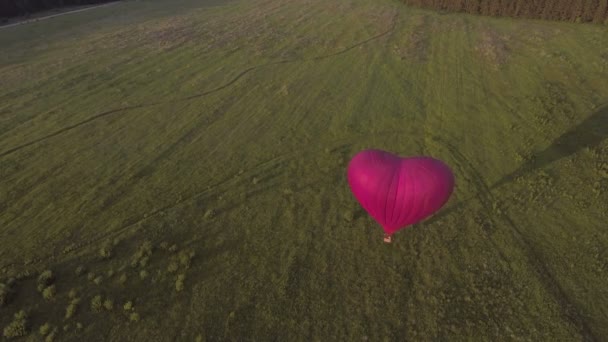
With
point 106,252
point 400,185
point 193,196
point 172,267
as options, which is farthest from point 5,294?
point 400,185

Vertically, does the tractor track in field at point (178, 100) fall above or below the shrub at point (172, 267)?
above

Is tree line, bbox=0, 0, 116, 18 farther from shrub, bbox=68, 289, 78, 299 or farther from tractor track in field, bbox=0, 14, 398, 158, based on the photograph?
shrub, bbox=68, 289, 78, 299

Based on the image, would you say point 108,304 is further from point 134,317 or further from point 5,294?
point 5,294

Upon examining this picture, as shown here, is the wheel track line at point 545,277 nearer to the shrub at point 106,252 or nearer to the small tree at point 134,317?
the small tree at point 134,317

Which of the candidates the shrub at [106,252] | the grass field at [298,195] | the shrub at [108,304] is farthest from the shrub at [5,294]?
the shrub at [108,304]

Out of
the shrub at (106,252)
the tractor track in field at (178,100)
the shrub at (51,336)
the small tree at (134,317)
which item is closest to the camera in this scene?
the shrub at (51,336)

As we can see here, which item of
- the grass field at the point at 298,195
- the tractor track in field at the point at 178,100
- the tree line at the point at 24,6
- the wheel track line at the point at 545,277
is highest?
the tree line at the point at 24,6
